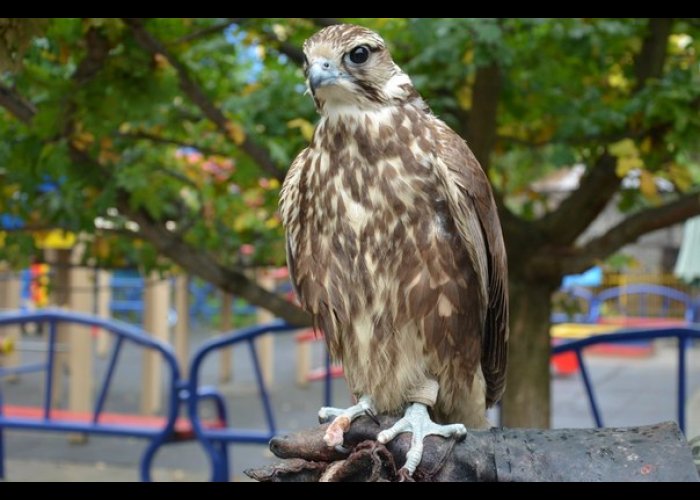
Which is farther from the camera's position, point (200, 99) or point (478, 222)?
point (200, 99)

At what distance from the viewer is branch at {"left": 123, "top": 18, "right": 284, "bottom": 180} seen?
3.06 meters

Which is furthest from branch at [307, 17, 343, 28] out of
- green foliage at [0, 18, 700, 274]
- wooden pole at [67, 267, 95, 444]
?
wooden pole at [67, 267, 95, 444]

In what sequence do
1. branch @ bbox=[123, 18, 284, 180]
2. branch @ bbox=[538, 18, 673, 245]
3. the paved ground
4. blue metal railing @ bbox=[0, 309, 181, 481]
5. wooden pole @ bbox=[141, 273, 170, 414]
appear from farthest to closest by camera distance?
wooden pole @ bbox=[141, 273, 170, 414], the paved ground, blue metal railing @ bbox=[0, 309, 181, 481], branch @ bbox=[538, 18, 673, 245], branch @ bbox=[123, 18, 284, 180]

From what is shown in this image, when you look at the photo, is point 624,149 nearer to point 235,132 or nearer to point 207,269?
point 235,132

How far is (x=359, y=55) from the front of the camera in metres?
1.88

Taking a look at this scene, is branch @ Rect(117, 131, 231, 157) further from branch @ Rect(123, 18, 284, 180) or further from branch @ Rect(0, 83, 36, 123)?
branch @ Rect(0, 83, 36, 123)

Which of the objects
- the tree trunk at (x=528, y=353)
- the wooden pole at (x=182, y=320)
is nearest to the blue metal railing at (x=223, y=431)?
the tree trunk at (x=528, y=353)

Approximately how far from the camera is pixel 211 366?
12.7 m

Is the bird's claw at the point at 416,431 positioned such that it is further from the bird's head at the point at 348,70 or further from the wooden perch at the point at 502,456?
the bird's head at the point at 348,70

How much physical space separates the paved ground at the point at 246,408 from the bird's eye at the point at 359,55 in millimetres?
4479

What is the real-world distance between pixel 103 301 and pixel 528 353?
8.81m

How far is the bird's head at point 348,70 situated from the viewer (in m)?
1.85

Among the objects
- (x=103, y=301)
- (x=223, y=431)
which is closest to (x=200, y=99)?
(x=223, y=431)
